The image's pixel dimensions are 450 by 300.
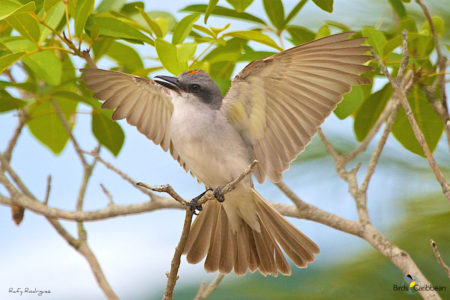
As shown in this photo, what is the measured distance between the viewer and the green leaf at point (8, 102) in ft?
10.5

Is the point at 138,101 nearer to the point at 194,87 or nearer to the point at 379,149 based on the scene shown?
the point at 194,87

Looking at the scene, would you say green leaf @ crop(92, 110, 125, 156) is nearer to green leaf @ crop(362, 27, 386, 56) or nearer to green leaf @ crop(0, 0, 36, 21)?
green leaf @ crop(0, 0, 36, 21)

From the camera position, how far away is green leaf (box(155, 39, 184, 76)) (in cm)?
257

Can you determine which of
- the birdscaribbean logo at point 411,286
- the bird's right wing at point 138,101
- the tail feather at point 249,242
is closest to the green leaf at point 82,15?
the bird's right wing at point 138,101

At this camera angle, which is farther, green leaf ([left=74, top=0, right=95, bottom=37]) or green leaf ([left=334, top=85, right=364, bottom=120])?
green leaf ([left=334, top=85, right=364, bottom=120])

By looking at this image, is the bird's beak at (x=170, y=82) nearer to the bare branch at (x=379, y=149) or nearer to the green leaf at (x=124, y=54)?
the green leaf at (x=124, y=54)

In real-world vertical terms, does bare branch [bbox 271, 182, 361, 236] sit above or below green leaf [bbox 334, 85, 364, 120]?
below

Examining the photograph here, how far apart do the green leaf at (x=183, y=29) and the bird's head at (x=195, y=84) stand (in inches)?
8.5

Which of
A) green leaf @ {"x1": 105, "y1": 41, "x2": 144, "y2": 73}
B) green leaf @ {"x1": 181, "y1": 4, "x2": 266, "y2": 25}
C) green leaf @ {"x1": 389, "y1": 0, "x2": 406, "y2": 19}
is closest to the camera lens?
green leaf @ {"x1": 181, "y1": 4, "x2": 266, "y2": 25}

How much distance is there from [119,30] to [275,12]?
0.89 m

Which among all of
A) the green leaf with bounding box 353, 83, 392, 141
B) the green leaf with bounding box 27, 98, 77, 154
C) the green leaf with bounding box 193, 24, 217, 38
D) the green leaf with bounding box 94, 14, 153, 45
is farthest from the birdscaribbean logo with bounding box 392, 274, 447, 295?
the green leaf with bounding box 27, 98, 77, 154

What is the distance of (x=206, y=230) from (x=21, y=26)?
4.97 feet

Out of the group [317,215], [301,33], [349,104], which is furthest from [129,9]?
[317,215]

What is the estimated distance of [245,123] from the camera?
3100 millimetres
